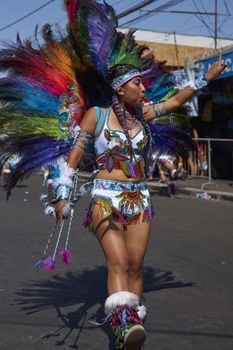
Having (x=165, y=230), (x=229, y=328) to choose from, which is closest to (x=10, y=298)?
(x=229, y=328)

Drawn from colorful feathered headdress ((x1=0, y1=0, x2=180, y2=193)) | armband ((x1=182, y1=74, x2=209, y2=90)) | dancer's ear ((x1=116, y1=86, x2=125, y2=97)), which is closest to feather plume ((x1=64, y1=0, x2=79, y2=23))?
colorful feathered headdress ((x1=0, y1=0, x2=180, y2=193))

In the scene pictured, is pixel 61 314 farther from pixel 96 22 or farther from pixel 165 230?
pixel 165 230

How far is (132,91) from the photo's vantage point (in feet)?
14.4

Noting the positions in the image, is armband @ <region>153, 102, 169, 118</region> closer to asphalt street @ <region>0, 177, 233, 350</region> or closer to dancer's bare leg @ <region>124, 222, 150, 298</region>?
dancer's bare leg @ <region>124, 222, 150, 298</region>

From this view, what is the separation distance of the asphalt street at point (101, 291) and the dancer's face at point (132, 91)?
1736 millimetres

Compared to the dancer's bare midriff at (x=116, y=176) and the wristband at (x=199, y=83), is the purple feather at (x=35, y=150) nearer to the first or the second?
the dancer's bare midriff at (x=116, y=176)

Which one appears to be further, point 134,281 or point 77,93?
point 77,93

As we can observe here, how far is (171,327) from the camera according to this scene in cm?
478

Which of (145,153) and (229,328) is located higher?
(145,153)

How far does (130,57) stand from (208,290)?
2486mm

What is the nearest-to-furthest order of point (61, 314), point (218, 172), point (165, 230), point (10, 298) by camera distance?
point (61, 314) < point (10, 298) < point (165, 230) < point (218, 172)

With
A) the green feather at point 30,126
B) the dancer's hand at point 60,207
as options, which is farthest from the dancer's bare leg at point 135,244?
the green feather at point 30,126

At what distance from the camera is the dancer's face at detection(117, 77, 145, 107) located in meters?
4.38

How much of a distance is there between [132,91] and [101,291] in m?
2.32
